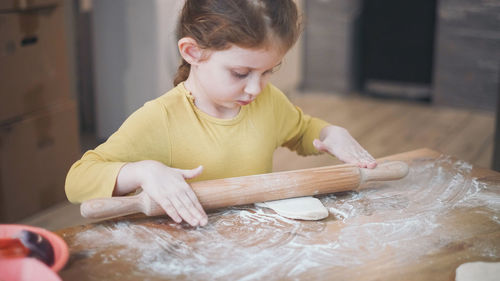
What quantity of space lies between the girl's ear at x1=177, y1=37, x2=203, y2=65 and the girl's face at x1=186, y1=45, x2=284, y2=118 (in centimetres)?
1

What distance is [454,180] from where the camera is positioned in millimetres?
1075

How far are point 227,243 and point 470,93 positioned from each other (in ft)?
9.88

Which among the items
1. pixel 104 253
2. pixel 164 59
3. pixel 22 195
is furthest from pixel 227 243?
pixel 164 59

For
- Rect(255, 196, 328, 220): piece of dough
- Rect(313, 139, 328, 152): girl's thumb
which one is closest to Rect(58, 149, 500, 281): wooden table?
Rect(255, 196, 328, 220): piece of dough

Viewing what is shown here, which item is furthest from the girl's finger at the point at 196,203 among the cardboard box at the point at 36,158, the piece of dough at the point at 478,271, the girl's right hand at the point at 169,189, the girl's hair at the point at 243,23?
the cardboard box at the point at 36,158

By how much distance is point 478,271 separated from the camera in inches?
29.4

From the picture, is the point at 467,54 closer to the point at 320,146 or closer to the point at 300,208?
the point at 320,146

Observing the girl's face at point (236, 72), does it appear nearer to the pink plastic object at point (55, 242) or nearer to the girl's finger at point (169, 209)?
the girl's finger at point (169, 209)

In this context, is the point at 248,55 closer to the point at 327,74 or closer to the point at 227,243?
the point at 227,243

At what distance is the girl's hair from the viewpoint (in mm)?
938

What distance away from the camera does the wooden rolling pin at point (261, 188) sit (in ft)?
2.79

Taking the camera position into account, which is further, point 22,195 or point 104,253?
point 22,195

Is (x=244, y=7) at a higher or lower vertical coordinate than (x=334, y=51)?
higher

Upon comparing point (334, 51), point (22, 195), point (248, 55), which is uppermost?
point (248, 55)
